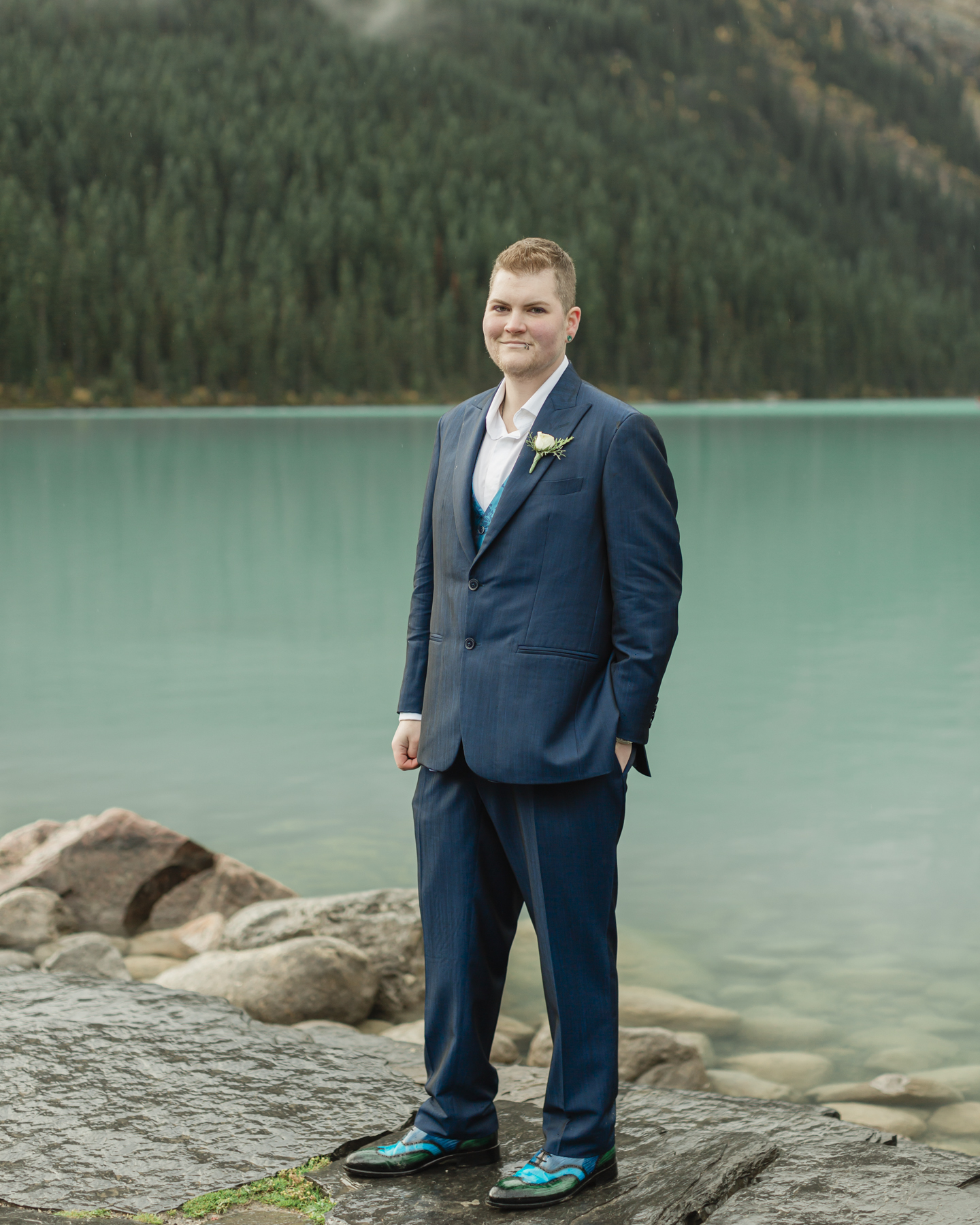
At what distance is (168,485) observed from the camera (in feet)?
129

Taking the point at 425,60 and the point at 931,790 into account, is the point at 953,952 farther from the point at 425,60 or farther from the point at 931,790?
the point at 425,60

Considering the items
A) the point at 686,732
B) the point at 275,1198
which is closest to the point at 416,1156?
the point at 275,1198

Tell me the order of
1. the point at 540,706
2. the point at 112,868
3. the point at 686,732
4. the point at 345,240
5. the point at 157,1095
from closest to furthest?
1. the point at 540,706
2. the point at 157,1095
3. the point at 112,868
4. the point at 686,732
5. the point at 345,240

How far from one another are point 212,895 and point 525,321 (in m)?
4.69

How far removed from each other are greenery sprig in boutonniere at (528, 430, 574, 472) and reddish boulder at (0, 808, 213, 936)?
15.0 ft

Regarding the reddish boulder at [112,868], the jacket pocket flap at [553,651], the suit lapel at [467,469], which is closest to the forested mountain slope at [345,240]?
the reddish boulder at [112,868]

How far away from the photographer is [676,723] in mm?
12789

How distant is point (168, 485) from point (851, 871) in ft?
109

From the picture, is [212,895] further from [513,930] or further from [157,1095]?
[513,930]

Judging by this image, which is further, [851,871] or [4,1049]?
[851,871]

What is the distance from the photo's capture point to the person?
3.15 m

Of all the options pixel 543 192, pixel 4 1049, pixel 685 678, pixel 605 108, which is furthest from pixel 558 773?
pixel 605 108

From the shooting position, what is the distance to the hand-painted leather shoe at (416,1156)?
3350mm

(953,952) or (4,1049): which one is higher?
(4,1049)
